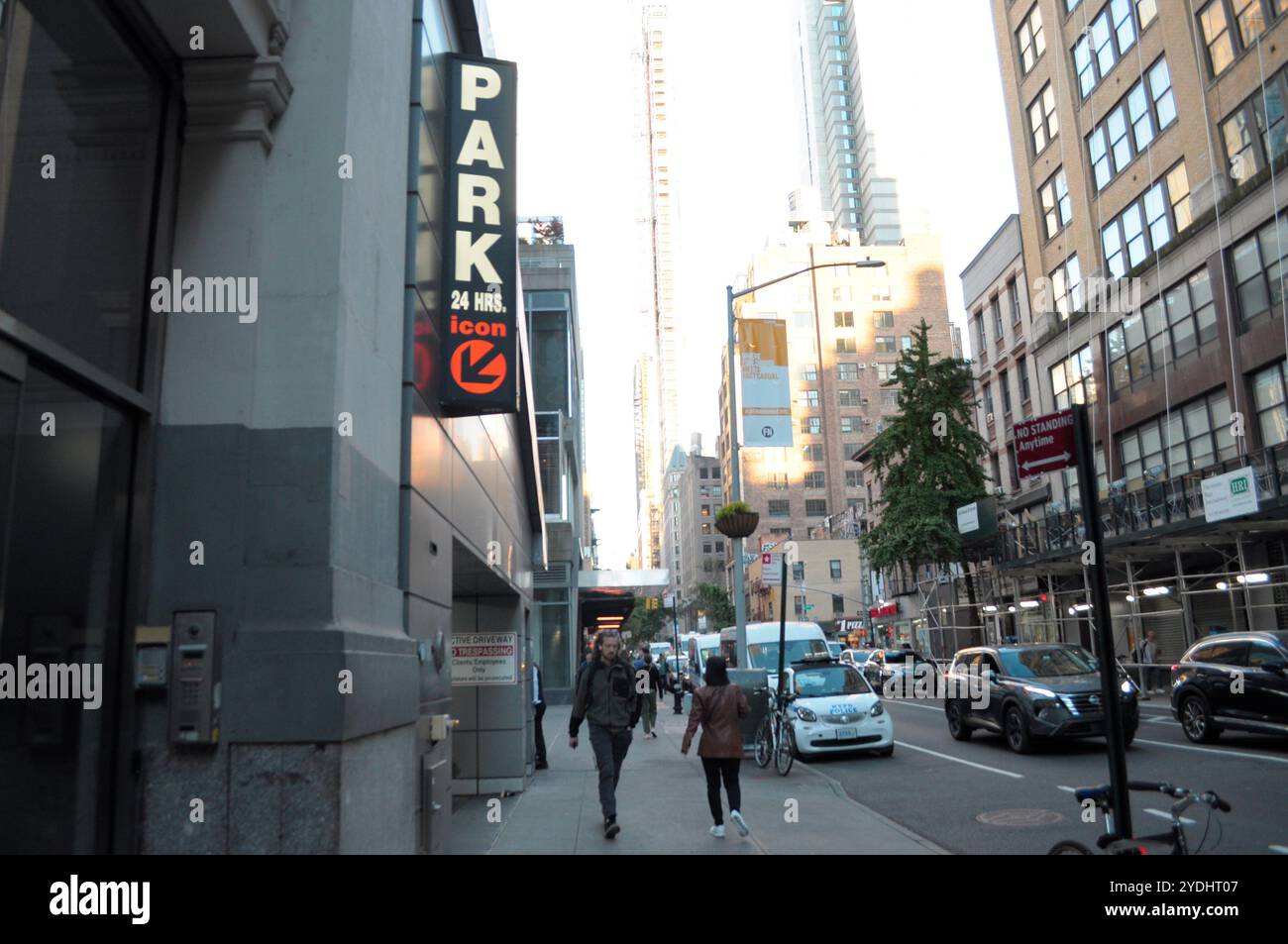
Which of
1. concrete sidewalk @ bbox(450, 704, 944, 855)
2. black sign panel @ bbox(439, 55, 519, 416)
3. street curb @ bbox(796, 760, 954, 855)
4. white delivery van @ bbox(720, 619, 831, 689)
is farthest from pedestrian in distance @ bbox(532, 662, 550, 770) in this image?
black sign panel @ bbox(439, 55, 519, 416)

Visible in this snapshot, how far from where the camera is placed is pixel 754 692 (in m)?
14.8

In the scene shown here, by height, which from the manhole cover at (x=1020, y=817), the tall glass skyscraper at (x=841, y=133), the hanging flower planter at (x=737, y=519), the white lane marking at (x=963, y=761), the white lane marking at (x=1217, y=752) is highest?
the tall glass skyscraper at (x=841, y=133)

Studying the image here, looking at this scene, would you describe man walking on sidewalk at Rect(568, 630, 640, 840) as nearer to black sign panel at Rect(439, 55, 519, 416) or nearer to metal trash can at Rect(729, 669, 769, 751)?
black sign panel at Rect(439, 55, 519, 416)

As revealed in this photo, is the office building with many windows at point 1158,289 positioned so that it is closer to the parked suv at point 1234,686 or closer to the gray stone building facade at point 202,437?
the parked suv at point 1234,686

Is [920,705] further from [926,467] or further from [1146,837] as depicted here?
[1146,837]

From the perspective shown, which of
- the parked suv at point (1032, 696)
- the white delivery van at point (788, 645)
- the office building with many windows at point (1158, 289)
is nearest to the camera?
the parked suv at point (1032, 696)

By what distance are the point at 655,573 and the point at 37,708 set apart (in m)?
28.3

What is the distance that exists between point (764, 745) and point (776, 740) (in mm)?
683

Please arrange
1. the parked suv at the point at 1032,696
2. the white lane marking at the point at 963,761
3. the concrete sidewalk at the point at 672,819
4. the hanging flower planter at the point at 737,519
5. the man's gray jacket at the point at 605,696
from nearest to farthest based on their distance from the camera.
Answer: the concrete sidewalk at the point at 672,819, the man's gray jacket at the point at 605,696, the white lane marking at the point at 963,761, the parked suv at the point at 1032,696, the hanging flower planter at the point at 737,519

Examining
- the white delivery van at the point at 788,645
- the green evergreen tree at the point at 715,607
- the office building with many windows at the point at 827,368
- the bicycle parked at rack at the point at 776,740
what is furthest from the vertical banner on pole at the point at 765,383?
the office building with many windows at the point at 827,368

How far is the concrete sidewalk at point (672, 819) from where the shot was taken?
8578mm

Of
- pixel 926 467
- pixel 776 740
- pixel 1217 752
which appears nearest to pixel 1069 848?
pixel 776 740

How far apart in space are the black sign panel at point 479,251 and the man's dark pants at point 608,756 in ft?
11.6
